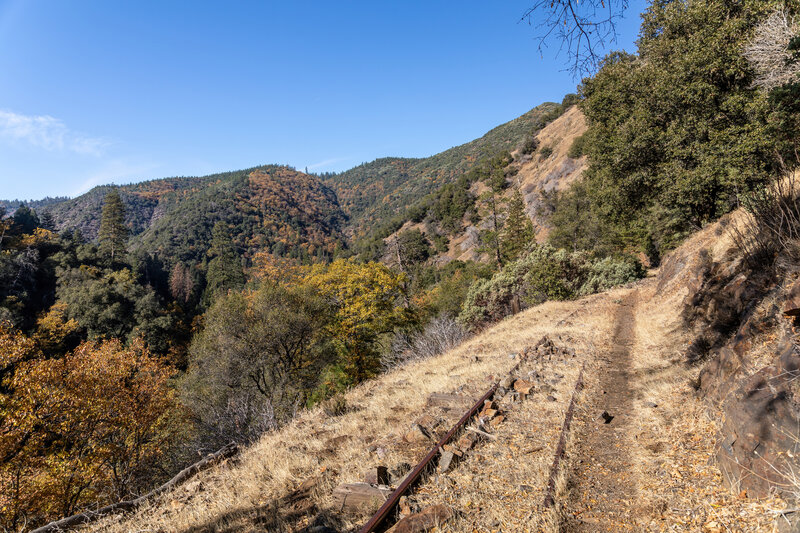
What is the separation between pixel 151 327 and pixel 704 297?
64011 mm

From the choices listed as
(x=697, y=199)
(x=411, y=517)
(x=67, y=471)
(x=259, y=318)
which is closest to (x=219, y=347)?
(x=259, y=318)

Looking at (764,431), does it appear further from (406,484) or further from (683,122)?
(683,122)

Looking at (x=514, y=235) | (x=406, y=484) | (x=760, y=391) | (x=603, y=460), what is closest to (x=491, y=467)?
(x=406, y=484)

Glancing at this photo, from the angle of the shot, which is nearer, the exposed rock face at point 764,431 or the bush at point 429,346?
the exposed rock face at point 764,431

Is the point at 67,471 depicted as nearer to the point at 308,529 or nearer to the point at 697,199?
the point at 308,529

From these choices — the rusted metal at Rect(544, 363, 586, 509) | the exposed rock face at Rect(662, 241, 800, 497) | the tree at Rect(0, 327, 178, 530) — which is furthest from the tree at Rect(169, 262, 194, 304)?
the exposed rock face at Rect(662, 241, 800, 497)

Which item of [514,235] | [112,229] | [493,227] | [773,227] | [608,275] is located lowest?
[608,275]

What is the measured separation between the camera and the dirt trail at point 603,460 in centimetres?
389

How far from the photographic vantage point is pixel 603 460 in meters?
5.02

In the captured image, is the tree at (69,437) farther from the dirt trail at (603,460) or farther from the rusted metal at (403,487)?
the dirt trail at (603,460)

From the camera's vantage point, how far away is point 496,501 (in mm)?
4340

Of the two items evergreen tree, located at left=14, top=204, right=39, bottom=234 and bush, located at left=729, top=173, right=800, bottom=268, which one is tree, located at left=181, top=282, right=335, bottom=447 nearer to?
bush, located at left=729, top=173, right=800, bottom=268

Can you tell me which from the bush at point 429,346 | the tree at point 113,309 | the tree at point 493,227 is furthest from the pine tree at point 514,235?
the tree at point 113,309

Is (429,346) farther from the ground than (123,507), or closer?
closer
